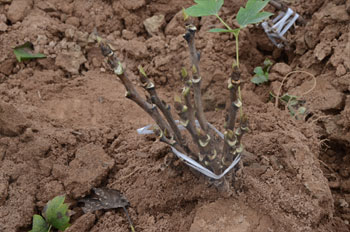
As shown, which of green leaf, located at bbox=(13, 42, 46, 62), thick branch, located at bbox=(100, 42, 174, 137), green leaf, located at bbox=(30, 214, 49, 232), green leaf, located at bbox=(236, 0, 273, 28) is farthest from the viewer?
green leaf, located at bbox=(13, 42, 46, 62)

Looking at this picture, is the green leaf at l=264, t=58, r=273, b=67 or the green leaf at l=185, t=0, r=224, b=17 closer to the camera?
the green leaf at l=185, t=0, r=224, b=17

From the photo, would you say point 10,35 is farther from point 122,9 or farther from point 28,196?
point 28,196

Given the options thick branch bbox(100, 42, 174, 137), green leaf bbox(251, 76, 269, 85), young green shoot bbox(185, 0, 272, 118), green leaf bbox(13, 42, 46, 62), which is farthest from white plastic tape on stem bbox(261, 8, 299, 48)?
green leaf bbox(13, 42, 46, 62)

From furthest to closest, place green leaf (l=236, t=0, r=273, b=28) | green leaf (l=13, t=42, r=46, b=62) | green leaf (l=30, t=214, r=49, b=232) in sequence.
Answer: green leaf (l=13, t=42, r=46, b=62)
green leaf (l=30, t=214, r=49, b=232)
green leaf (l=236, t=0, r=273, b=28)

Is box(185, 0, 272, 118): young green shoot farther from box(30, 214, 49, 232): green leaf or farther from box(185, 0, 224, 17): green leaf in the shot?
box(30, 214, 49, 232): green leaf

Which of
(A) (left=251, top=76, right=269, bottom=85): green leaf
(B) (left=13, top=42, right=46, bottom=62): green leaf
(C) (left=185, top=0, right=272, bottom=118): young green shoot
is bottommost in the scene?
(A) (left=251, top=76, right=269, bottom=85): green leaf

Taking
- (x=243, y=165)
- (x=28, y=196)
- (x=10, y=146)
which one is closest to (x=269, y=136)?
(x=243, y=165)

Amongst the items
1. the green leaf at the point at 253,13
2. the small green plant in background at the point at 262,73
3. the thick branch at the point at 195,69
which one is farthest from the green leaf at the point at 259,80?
the green leaf at the point at 253,13
